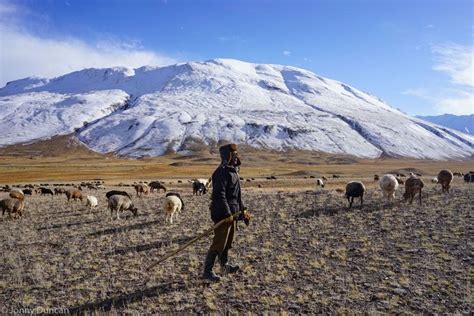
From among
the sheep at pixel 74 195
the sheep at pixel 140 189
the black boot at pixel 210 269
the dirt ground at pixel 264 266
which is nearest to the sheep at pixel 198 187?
the sheep at pixel 140 189

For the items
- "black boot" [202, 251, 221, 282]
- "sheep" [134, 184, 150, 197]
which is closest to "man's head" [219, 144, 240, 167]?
"black boot" [202, 251, 221, 282]

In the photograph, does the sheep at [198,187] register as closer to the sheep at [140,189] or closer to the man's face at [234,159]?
the sheep at [140,189]

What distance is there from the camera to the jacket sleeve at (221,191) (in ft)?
34.5

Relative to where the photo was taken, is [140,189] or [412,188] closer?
[412,188]

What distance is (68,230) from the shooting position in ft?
62.2

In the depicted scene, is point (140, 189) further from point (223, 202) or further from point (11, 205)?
point (223, 202)

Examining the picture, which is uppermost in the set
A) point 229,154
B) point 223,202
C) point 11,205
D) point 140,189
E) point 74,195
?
point 229,154

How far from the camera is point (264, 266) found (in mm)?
11945

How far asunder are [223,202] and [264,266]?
2.60 metres

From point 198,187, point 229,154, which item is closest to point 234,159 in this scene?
point 229,154

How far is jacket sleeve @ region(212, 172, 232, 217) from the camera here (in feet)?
Answer: 34.5

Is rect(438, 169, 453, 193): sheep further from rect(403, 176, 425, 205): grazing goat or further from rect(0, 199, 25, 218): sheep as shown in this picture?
rect(0, 199, 25, 218): sheep

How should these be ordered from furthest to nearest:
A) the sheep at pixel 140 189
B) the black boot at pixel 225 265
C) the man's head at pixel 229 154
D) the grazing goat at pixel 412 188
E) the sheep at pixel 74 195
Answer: the sheep at pixel 140 189, the sheep at pixel 74 195, the grazing goat at pixel 412 188, the black boot at pixel 225 265, the man's head at pixel 229 154

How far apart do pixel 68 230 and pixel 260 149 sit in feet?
494
